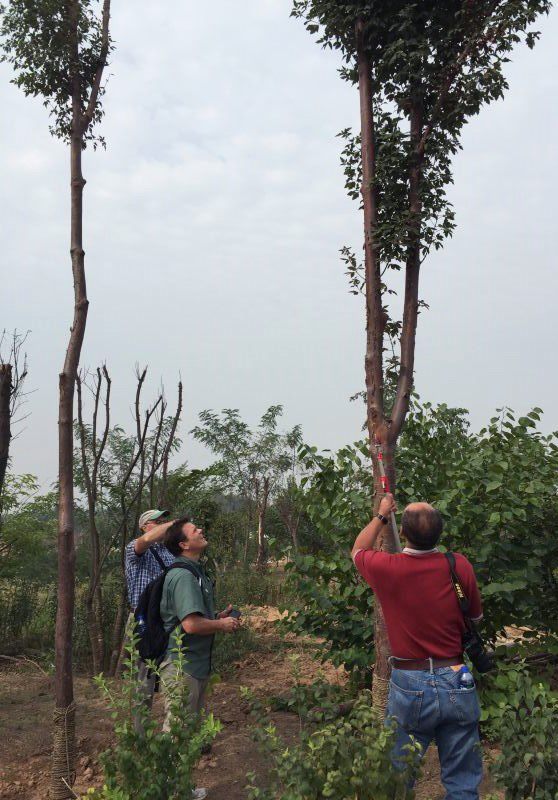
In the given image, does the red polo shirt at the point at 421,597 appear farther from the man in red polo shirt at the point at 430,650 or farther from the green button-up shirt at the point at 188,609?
the green button-up shirt at the point at 188,609

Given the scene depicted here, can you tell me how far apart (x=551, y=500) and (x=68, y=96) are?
5.29 meters

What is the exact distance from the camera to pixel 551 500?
501 centimetres

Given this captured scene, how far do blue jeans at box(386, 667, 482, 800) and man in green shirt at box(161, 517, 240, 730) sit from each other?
4.13ft

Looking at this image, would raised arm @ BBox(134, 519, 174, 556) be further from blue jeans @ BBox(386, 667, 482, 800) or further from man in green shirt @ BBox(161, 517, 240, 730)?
blue jeans @ BBox(386, 667, 482, 800)

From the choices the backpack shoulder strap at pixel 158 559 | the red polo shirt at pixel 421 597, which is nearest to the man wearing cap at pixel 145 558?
the backpack shoulder strap at pixel 158 559

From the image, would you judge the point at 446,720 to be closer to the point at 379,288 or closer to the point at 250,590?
the point at 379,288

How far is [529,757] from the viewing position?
2.76 meters

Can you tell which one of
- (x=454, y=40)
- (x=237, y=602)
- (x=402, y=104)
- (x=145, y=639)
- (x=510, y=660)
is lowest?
(x=237, y=602)

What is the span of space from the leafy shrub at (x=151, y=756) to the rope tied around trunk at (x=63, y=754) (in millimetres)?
1517

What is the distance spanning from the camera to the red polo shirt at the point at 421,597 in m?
2.94

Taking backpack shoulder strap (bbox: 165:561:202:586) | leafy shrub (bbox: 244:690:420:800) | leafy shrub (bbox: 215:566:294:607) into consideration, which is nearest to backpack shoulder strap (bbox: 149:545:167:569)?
backpack shoulder strap (bbox: 165:561:202:586)

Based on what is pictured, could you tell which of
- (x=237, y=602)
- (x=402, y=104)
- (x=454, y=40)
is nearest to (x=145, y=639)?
(x=402, y=104)

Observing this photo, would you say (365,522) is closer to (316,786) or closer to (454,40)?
(316,786)

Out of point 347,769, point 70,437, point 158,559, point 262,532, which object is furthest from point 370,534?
point 262,532
